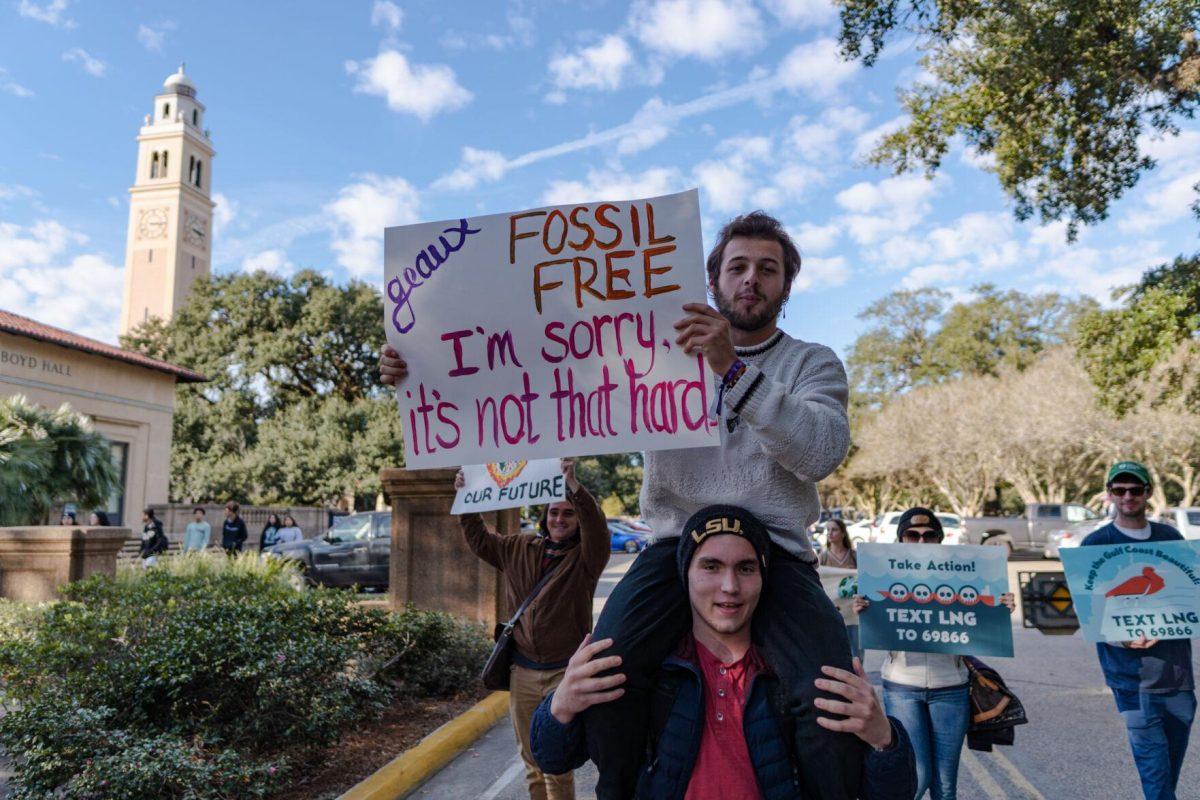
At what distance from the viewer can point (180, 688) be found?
5113 mm

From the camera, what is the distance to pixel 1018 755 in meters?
6.44

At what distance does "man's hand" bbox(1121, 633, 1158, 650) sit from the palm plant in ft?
43.1

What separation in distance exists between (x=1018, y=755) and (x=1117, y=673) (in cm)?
224

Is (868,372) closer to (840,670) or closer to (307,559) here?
(307,559)

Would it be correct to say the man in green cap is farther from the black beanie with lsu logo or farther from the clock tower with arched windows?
the clock tower with arched windows

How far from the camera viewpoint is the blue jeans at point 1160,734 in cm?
432

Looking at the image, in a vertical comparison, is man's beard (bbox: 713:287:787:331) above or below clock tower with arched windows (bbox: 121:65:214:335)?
below

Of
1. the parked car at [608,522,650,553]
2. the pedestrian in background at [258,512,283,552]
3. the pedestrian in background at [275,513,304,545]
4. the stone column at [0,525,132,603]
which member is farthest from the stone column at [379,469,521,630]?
the parked car at [608,522,650,553]

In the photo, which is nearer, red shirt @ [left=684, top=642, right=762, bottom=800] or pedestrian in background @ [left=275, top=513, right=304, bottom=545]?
red shirt @ [left=684, top=642, right=762, bottom=800]

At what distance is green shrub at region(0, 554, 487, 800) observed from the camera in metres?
4.27

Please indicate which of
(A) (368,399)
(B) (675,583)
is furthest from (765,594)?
(A) (368,399)

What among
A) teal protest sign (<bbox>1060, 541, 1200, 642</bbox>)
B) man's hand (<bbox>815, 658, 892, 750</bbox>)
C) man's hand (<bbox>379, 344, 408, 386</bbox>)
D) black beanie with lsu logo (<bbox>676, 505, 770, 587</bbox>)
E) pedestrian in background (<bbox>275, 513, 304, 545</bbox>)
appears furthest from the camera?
pedestrian in background (<bbox>275, 513, 304, 545</bbox>)

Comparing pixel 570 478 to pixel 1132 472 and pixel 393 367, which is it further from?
pixel 1132 472

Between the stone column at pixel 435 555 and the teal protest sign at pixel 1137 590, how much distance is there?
21.1 feet
